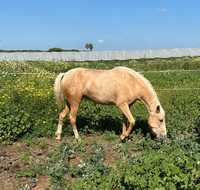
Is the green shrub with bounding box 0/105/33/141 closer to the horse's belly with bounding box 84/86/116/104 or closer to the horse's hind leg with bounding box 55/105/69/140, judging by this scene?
the horse's hind leg with bounding box 55/105/69/140

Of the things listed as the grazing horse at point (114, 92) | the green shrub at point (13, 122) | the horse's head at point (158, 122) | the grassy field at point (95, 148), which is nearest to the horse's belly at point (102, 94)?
the grazing horse at point (114, 92)

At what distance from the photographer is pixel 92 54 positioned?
1913 inches

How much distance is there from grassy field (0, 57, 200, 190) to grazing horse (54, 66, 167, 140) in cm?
31

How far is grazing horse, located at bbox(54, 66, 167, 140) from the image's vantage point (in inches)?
378

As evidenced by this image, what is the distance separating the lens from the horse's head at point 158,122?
31.3 ft

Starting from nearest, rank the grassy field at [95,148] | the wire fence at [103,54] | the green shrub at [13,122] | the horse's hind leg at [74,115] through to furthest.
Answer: the grassy field at [95,148] → the green shrub at [13,122] → the horse's hind leg at [74,115] → the wire fence at [103,54]

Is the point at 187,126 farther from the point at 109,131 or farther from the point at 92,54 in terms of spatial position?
the point at 92,54

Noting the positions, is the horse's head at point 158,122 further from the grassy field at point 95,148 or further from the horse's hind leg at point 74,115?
the horse's hind leg at point 74,115

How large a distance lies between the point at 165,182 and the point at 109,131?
4.92 metres

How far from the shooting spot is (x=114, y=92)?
385 inches

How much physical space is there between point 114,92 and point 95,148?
1502mm

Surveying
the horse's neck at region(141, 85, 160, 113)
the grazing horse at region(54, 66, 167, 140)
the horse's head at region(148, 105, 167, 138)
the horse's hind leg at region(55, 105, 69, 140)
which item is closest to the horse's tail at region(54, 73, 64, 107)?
the grazing horse at region(54, 66, 167, 140)

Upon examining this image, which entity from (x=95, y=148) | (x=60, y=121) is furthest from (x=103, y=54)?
(x=95, y=148)

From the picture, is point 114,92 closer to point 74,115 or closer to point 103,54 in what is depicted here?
point 74,115
